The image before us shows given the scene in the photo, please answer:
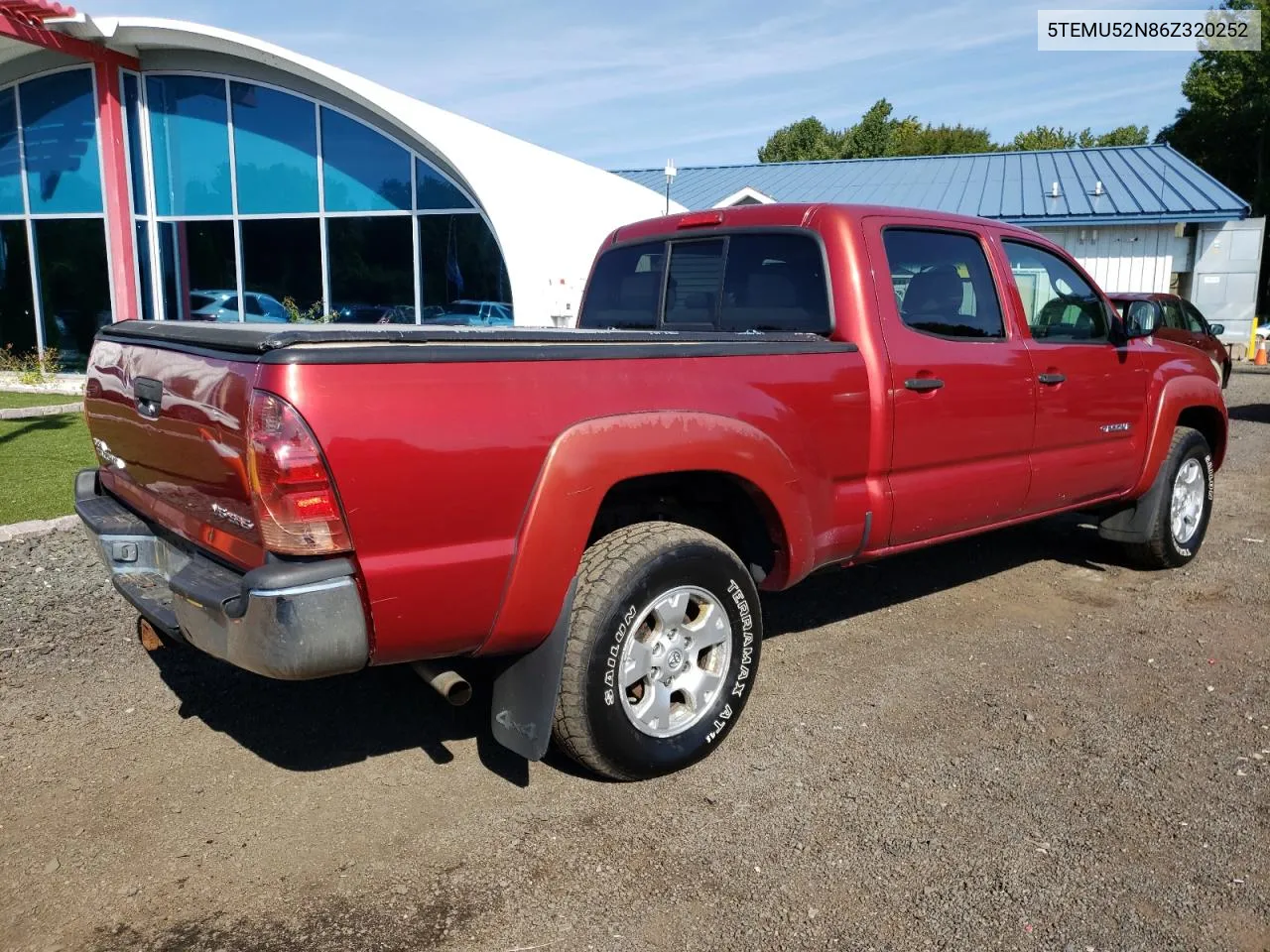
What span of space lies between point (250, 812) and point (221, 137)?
619 inches

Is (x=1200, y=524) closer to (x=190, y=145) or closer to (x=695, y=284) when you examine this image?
(x=695, y=284)

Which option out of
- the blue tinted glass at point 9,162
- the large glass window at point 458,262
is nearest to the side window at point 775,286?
the large glass window at point 458,262

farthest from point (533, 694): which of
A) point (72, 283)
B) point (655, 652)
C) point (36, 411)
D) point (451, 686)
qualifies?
point (72, 283)

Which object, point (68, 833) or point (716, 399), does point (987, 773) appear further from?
point (68, 833)

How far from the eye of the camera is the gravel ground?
104 inches

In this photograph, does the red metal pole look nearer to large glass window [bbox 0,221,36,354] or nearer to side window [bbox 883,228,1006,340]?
large glass window [bbox 0,221,36,354]

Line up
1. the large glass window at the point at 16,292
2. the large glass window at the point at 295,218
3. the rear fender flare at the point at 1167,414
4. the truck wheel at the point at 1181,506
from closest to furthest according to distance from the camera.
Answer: the rear fender flare at the point at 1167,414 → the truck wheel at the point at 1181,506 → the large glass window at the point at 295,218 → the large glass window at the point at 16,292

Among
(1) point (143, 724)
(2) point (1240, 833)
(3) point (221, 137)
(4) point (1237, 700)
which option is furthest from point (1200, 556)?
(3) point (221, 137)

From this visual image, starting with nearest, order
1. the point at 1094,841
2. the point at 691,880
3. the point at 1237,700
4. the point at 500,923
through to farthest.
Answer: the point at 500,923, the point at 691,880, the point at 1094,841, the point at 1237,700

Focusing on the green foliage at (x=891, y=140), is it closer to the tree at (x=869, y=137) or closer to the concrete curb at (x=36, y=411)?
the tree at (x=869, y=137)

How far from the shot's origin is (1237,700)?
409 centimetres

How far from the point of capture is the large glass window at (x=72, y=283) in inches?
654

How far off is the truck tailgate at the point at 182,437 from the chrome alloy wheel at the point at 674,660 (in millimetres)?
1211

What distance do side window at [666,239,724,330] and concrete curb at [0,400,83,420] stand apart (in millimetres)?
9313
